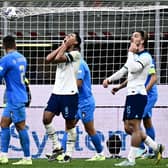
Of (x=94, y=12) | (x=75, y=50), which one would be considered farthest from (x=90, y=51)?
(x=75, y=50)

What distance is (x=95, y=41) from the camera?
1482 centimetres

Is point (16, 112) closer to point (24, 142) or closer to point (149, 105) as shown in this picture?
point (24, 142)

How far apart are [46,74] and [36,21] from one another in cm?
108

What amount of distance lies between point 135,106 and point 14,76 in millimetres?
1906

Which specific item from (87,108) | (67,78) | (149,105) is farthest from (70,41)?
(149,105)

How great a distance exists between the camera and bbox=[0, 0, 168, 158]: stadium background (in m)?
14.3

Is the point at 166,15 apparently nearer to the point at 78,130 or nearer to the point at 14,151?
the point at 78,130

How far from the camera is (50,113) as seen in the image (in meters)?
11.4

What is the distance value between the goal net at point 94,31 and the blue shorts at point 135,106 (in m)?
3.98

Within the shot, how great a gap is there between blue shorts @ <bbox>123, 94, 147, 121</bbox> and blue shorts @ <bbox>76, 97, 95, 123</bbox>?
170 centimetres

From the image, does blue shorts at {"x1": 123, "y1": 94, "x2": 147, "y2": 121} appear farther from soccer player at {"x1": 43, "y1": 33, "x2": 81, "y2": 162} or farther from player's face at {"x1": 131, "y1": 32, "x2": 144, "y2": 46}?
soccer player at {"x1": 43, "y1": 33, "x2": 81, "y2": 162}

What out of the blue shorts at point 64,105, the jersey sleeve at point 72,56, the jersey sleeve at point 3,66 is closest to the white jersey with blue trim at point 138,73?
the jersey sleeve at point 72,56

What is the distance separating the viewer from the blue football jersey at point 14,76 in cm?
1116

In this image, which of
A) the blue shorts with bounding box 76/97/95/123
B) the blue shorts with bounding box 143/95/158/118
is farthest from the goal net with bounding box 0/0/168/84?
the blue shorts with bounding box 76/97/95/123
